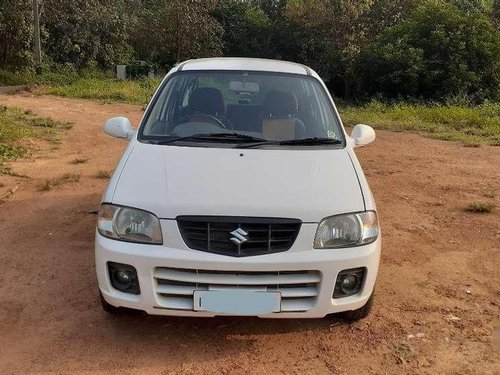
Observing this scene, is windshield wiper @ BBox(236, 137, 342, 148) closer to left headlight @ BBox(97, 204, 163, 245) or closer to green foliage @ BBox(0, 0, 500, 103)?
left headlight @ BBox(97, 204, 163, 245)

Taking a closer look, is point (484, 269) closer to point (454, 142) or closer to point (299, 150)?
point (299, 150)

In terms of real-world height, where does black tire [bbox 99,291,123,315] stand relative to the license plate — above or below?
below

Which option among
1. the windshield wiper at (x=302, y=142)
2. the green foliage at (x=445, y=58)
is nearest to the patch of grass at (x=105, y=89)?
the green foliage at (x=445, y=58)

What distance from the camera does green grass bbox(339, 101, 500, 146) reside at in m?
10.2

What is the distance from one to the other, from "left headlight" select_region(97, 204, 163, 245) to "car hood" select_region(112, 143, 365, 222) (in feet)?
0.15

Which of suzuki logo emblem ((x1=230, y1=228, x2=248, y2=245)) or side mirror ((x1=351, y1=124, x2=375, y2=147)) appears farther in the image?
side mirror ((x1=351, y1=124, x2=375, y2=147))

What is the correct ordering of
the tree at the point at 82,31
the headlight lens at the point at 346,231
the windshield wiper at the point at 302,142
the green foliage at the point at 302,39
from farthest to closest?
the tree at the point at 82,31
the green foliage at the point at 302,39
the windshield wiper at the point at 302,142
the headlight lens at the point at 346,231

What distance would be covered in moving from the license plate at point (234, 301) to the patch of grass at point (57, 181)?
3877 mm

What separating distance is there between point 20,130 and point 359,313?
7.40 meters

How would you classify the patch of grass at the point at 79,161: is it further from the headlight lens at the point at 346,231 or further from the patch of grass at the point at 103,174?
the headlight lens at the point at 346,231

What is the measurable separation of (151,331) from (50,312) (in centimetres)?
70

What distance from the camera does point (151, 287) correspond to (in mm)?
2877

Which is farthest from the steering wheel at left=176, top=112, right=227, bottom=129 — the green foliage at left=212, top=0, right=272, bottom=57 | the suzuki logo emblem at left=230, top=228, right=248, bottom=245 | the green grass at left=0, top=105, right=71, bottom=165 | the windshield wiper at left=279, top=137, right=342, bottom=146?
the green foliage at left=212, top=0, right=272, bottom=57

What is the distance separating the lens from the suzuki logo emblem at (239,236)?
2.82 m
